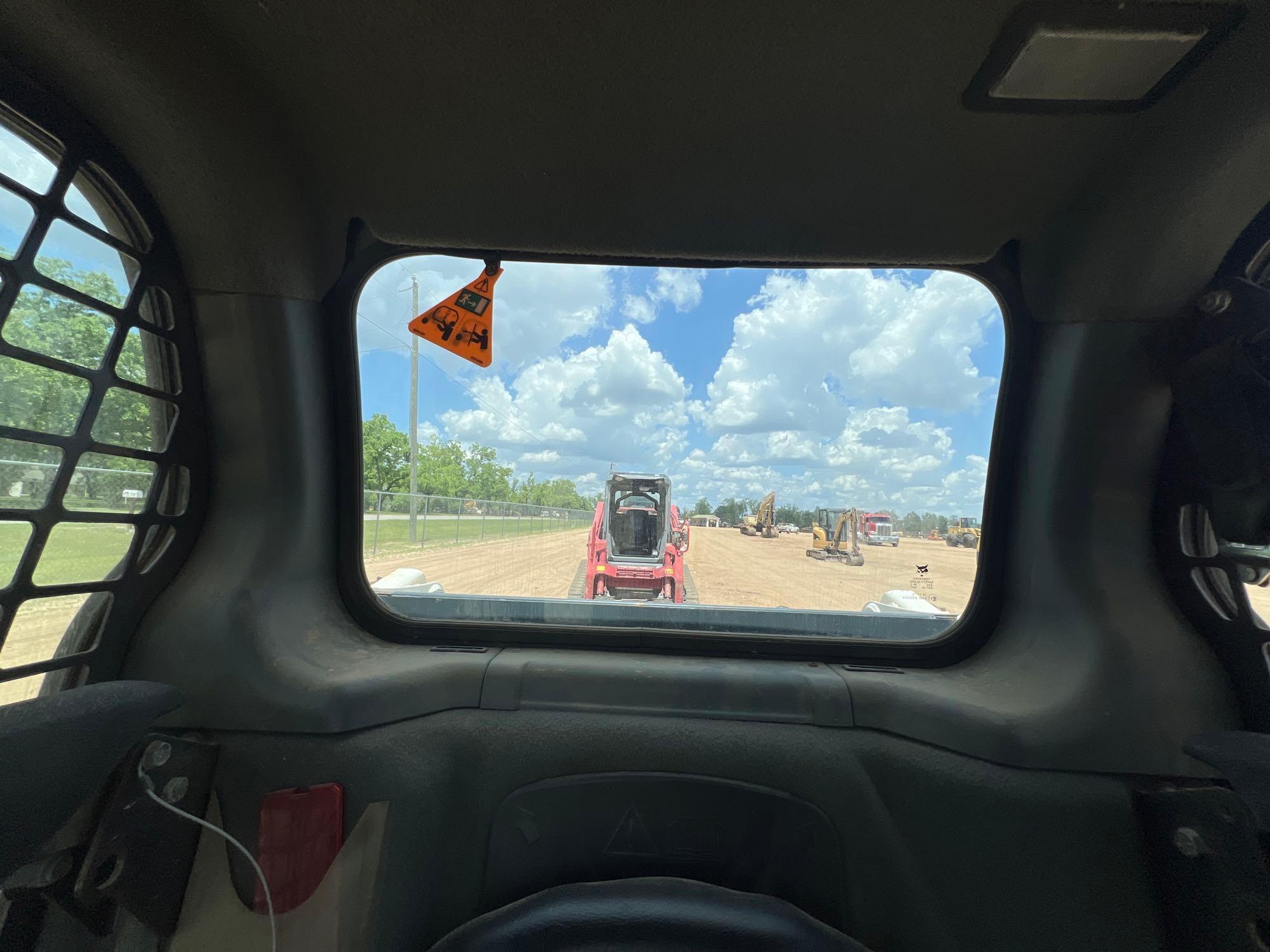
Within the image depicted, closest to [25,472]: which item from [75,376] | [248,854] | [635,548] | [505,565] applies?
[75,376]

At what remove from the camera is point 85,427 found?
116 cm

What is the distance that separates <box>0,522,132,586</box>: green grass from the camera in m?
1.05

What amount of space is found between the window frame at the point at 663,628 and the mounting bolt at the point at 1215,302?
361mm

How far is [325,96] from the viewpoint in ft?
3.83

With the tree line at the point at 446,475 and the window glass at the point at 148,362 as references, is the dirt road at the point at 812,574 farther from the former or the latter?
the window glass at the point at 148,362

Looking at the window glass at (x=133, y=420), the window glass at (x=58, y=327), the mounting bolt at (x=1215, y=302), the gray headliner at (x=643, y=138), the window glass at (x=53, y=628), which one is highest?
the gray headliner at (x=643, y=138)

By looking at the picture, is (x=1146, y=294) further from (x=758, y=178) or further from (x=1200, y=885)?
(x=1200, y=885)

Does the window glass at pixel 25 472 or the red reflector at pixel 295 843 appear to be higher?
the window glass at pixel 25 472

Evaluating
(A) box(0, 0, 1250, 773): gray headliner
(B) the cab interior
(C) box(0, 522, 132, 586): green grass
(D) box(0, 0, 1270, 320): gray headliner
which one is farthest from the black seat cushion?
(D) box(0, 0, 1270, 320): gray headliner

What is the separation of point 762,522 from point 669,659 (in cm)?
56

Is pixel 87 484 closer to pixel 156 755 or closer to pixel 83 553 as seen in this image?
pixel 83 553

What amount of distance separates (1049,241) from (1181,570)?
92cm

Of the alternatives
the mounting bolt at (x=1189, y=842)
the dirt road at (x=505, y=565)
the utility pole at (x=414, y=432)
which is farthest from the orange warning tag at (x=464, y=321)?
the mounting bolt at (x=1189, y=842)

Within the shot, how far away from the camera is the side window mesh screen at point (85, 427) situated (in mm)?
1041
